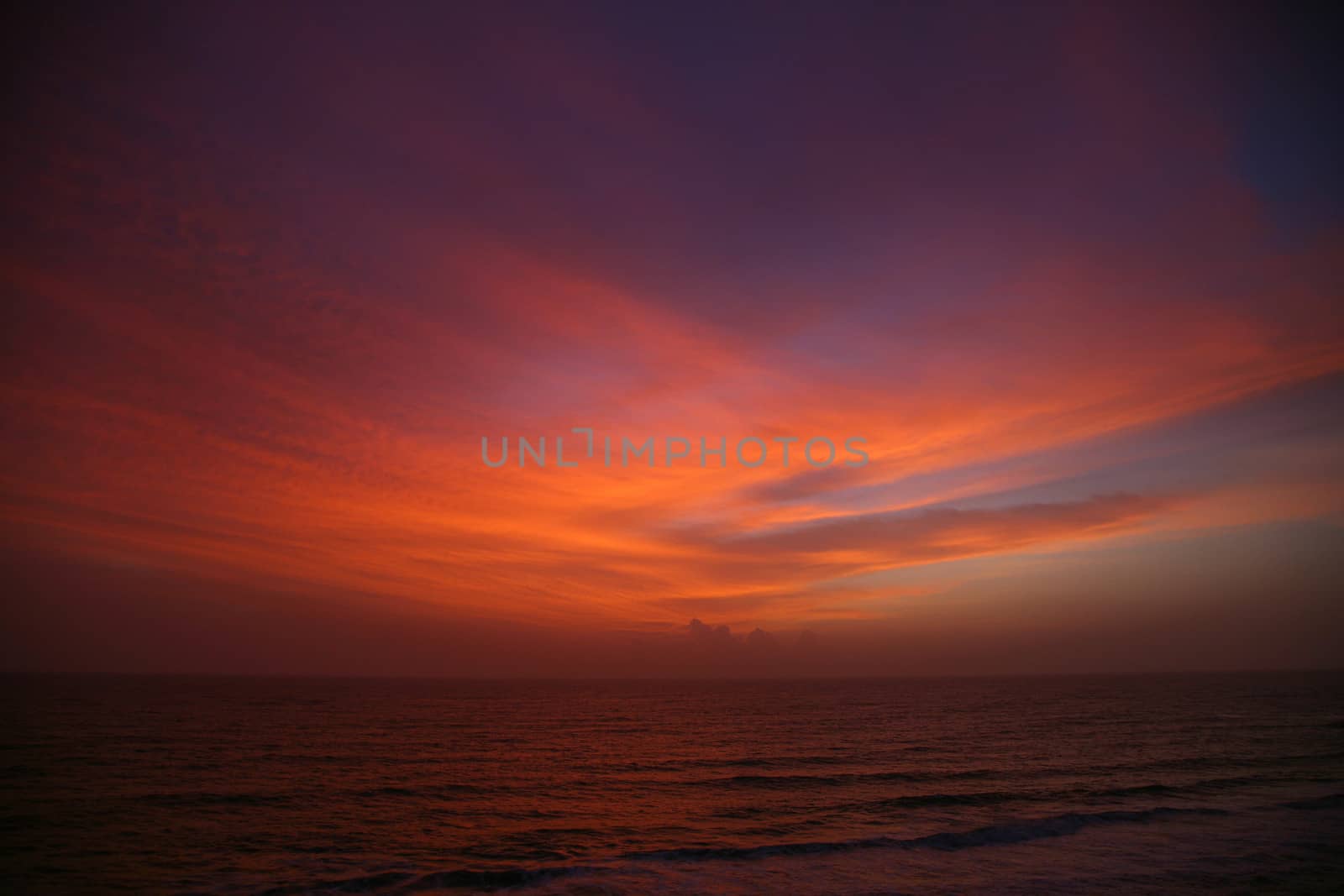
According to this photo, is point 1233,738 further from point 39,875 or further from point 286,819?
point 39,875

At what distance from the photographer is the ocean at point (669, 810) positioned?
18688 mm

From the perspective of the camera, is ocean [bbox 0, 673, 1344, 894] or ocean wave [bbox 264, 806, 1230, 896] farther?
ocean [bbox 0, 673, 1344, 894]

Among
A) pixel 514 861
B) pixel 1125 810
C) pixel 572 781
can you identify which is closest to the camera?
pixel 514 861

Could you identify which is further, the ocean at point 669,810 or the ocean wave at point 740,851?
the ocean at point 669,810

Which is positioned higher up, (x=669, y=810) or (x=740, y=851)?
(x=740, y=851)

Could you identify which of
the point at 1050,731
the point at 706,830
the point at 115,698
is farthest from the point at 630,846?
the point at 115,698

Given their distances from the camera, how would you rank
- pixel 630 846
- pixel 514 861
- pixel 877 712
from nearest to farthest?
pixel 514 861 → pixel 630 846 → pixel 877 712

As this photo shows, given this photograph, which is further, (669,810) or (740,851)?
(669,810)

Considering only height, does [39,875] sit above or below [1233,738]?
above

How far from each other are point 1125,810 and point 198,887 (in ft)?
99.7

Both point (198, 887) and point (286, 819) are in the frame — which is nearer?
point (198, 887)

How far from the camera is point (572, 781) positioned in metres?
32.4

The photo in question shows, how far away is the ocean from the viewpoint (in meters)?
18.7

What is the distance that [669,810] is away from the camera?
87.5 ft
